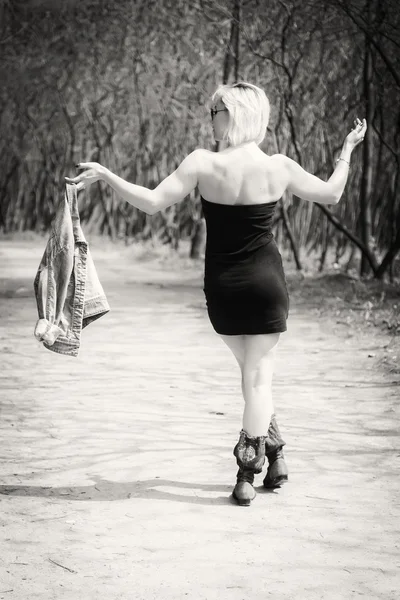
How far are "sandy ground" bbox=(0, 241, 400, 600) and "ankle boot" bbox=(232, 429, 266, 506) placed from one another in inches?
2.4

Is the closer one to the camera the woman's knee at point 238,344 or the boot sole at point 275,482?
the woman's knee at point 238,344

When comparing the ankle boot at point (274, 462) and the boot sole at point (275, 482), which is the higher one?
the ankle boot at point (274, 462)

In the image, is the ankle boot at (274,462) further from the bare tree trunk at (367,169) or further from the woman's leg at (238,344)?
the bare tree trunk at (367,169)

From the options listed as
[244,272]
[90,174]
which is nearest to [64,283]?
[90,174]

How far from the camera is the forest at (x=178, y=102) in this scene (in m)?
16.2

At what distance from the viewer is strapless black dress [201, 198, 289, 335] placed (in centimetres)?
484

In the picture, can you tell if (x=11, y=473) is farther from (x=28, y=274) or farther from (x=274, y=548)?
(x=28, y=274)

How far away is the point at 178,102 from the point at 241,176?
16192 millimetres

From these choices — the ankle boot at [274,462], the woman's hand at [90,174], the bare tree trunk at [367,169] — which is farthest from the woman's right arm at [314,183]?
the bare tree trunk at [367,169]

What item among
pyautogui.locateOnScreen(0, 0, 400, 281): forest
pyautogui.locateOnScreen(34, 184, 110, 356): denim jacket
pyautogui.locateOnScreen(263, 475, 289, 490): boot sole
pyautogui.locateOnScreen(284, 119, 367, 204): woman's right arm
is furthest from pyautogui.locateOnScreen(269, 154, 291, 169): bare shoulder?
pyautogui.locateOnScreen(0, 0, 400, 281): forest

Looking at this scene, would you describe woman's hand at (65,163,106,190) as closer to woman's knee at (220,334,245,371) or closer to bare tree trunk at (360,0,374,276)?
woman's knee at (220,334,245,371)

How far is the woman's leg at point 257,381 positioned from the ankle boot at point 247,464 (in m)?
0.04

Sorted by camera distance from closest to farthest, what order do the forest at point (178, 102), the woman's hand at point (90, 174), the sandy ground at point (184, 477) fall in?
the sandy ground at point (184, 477)
the woman's hand at point (90, 174)
the forest at point (178, 102)

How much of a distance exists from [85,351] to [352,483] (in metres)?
4.34
